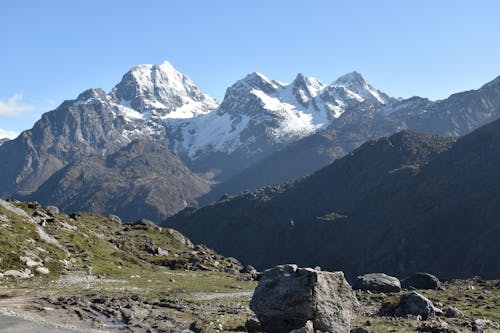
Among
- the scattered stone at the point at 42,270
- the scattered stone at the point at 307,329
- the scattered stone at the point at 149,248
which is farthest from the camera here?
the scattered stone at the point at 149,248

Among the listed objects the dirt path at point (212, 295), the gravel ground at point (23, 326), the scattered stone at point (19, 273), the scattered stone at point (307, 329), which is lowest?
the dirt path at point (212, 295)

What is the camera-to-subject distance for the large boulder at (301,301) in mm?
30844

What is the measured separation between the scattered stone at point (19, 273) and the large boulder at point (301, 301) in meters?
28.3

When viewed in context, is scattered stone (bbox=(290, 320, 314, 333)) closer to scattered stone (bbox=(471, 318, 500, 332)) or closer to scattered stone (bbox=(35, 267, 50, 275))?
scattered stone (bbox=(471, 318, 500, 332))

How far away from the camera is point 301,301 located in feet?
102

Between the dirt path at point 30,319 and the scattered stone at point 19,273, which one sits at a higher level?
the scattered stone at point 19,273

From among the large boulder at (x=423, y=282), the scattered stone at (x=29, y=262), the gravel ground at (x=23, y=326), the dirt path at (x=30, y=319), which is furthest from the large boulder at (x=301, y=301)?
the large boulder at (x=423, y=282)

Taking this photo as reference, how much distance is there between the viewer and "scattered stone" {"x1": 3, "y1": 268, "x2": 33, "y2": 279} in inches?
1921

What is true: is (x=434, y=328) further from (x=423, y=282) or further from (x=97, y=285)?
(x=423, y=282)

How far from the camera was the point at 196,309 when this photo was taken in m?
40.3

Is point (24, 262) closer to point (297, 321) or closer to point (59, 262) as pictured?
point (59, 262)

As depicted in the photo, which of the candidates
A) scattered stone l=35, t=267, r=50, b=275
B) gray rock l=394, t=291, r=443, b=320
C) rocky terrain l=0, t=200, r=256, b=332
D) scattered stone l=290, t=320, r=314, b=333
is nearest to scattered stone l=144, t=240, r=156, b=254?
rocky terrain l=0, t=200, r=256, b=332

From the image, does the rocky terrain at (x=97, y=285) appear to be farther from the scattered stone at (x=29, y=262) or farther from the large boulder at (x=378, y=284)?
the large boulder at (x=378, y=284)

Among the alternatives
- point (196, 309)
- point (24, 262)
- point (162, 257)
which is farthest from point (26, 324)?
point (162, 257)
